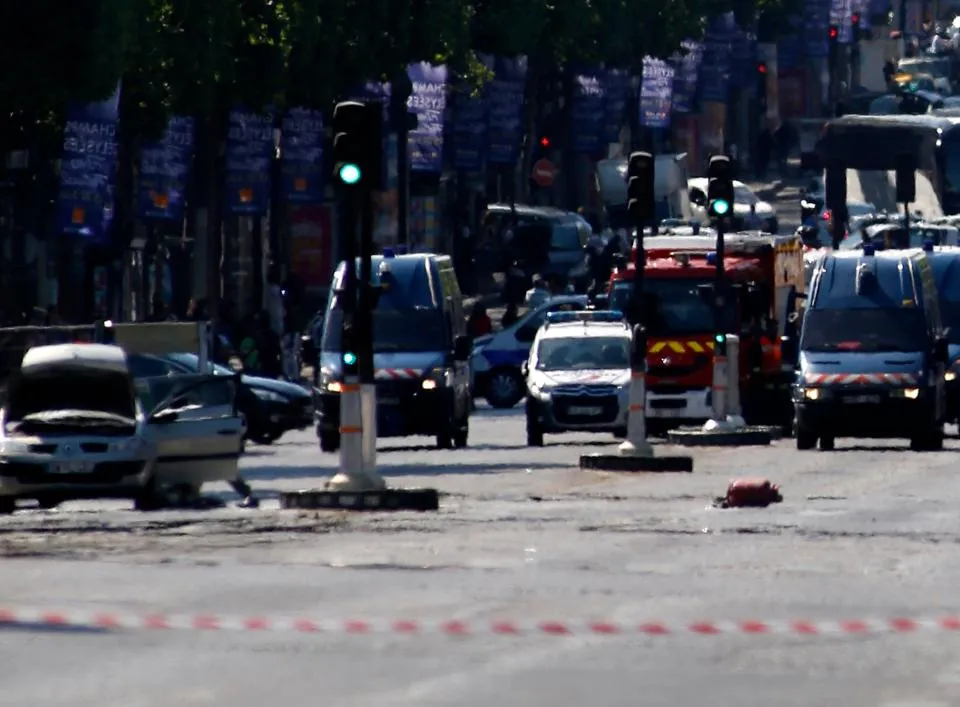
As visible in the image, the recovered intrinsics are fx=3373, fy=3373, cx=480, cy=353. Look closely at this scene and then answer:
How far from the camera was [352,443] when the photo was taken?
1012 inches

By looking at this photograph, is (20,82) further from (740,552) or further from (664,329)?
(740,552)

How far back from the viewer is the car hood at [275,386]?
147ft

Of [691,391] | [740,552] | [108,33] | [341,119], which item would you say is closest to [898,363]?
[691,391]

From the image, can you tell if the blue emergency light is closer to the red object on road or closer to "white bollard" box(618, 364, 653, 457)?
"white bollard" box(618, 364, 653, 457)

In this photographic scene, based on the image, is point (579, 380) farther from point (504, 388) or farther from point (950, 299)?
point (504, 388)

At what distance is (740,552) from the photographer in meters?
21.0

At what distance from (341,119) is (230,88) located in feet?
98.7

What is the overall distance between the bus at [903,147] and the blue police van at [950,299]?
20150 millimetres

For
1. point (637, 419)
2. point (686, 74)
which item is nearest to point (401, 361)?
point (637, 419)

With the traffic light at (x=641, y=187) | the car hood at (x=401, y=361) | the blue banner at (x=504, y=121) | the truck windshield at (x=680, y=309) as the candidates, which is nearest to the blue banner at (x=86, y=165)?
the car hood at (x=401, y=361)

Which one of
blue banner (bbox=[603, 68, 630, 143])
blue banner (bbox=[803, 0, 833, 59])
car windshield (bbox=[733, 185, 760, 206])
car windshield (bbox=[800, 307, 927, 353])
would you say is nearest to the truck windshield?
car windshield (bbox=[800, 307, 927, 353])

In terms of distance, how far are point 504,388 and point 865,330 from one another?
671 inches

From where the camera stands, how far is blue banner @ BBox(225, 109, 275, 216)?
189ft

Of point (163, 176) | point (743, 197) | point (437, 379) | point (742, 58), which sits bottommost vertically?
point (437, 379)
